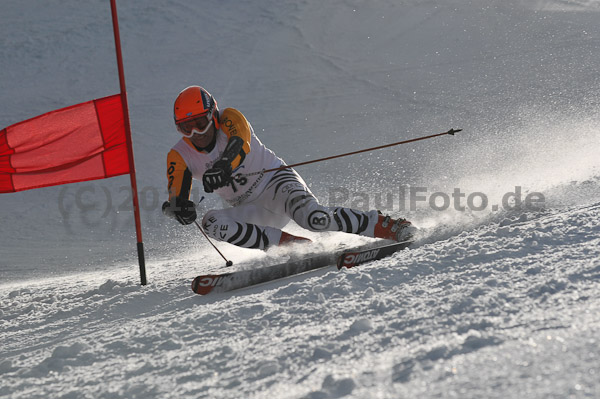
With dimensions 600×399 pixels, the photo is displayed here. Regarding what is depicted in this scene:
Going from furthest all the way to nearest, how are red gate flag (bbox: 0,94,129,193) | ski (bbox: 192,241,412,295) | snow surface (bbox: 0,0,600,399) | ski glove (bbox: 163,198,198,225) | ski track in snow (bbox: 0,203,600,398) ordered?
1. red gate flag (bbox: 0,94,129,193)
2. ski glove (bbox: 163,198,198,225)
3. ski (bbox: 192,241,412,295)
4. snow surface (bbox: 0,0,600,399)
5. ski track in snow (bbox: 0,203,600,398)

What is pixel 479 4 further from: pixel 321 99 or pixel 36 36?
pixel 36 36

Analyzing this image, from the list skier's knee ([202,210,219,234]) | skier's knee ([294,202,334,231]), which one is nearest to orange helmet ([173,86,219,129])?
skier's knee ([202,210,219,234])

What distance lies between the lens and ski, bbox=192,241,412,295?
3908 mm

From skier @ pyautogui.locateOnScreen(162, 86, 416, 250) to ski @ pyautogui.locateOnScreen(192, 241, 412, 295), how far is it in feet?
1.20

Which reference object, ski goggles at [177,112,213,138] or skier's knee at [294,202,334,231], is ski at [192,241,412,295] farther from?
ski goggles at [177,112,213,138]

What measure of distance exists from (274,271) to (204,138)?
1.13 metres

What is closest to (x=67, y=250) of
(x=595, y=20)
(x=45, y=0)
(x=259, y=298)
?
(x=259, y=298)

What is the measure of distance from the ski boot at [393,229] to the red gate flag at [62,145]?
201cm

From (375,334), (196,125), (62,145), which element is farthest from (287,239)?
(375,334)

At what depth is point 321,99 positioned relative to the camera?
36.7 ft

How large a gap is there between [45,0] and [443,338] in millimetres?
15156

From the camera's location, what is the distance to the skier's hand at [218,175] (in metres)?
4.42

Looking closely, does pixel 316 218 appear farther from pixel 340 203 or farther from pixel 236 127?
pixel 340 203

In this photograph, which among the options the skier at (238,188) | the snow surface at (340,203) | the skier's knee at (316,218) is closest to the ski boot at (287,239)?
the skier at (238,188)
